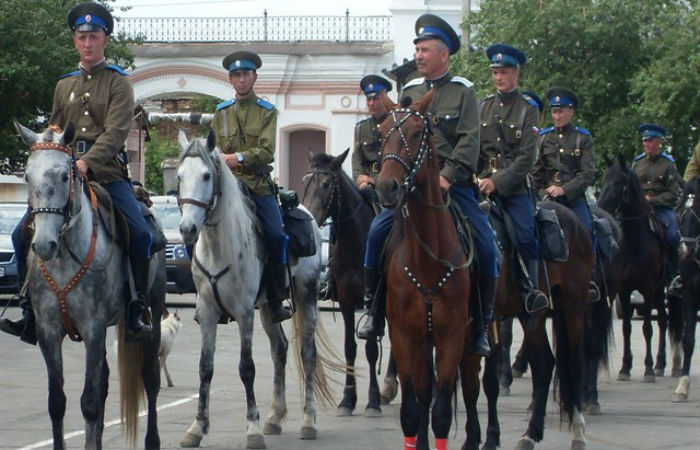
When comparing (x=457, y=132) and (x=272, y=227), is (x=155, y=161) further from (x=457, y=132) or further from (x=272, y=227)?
(x=457, y=132)

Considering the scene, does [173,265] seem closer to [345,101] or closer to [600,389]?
[600,389]

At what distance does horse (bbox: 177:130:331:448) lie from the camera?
440 inches

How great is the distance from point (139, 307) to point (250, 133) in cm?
255

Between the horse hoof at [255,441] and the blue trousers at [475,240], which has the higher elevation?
the blue trousers at [475,240]

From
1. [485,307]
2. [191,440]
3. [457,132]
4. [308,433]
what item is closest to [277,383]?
[308,433]

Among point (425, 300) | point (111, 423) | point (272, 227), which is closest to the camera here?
point (425, 300)

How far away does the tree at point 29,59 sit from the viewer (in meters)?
34.5

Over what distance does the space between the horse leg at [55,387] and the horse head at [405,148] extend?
2.62 meters

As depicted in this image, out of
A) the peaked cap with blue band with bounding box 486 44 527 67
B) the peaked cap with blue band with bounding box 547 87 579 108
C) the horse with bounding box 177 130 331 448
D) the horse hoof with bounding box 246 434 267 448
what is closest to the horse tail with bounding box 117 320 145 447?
the horse with bounding box 177 130 331 448

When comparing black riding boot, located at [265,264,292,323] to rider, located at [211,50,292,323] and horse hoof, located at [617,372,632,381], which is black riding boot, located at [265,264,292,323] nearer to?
rider, located at [211,50,292,323]

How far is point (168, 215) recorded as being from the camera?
28703 mm

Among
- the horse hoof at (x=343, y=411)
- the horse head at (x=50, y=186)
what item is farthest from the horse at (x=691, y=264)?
the horse head at (x=50, y=186)

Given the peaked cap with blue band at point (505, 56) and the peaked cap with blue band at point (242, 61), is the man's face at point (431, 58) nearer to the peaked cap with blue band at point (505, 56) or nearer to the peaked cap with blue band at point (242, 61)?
the peaked cap with blue band at point (505, 56)

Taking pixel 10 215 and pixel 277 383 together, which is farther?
pixel 10 215
